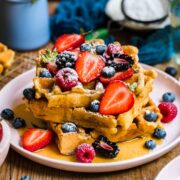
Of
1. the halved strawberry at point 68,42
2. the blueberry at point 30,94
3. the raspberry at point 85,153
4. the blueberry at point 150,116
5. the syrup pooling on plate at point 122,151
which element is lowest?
the syrup pooling on plate at point 122,151

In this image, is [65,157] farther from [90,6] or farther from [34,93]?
[90,6]

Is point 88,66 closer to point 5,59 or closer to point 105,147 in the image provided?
point 105,147

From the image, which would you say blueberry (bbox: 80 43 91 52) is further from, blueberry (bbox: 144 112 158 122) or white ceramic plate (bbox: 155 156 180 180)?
white ceramic plate (bbox: 155 156 180 180)

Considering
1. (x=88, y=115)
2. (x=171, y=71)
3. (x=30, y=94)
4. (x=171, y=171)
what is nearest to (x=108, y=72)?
(x=88, y=115)

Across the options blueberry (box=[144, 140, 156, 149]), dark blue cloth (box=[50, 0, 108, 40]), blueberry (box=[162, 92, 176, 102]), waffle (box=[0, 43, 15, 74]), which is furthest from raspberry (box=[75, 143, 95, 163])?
dark blue cloth (box=[50, 0, 108, 40])

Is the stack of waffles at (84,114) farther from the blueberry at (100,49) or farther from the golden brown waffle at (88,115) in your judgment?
the blueberry at (100,49)

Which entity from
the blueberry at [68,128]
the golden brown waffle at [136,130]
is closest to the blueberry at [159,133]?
the golden brown waffle at [136,130]
